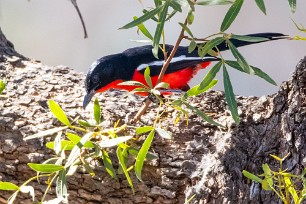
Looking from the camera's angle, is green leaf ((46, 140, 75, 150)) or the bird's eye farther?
the bird's eye

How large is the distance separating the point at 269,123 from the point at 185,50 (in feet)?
2.39

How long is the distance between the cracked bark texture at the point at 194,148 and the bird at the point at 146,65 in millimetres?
332

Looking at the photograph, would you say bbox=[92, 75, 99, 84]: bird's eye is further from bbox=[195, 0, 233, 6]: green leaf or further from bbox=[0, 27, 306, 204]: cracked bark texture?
bbox=[195, 0, 233, 6]: green leaf

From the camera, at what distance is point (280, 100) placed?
5.87ft

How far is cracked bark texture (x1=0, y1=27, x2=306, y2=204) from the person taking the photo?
1714 mm

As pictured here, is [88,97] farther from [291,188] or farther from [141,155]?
[291,188]

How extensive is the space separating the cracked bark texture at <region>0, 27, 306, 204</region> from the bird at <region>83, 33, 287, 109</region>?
332mm

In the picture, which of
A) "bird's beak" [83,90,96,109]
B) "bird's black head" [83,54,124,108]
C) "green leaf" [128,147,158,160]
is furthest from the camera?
"bird's black head" [83,54,124,108]

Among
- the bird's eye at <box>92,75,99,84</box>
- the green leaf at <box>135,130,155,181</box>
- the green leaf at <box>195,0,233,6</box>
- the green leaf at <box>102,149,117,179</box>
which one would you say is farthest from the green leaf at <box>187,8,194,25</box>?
the bird's eye at <box>92,75,99,84</box>

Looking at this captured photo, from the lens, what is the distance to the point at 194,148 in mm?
1827

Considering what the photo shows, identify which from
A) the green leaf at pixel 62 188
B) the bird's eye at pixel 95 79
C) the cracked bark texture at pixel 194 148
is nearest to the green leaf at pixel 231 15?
the cracked bark texture at pixel 194 148

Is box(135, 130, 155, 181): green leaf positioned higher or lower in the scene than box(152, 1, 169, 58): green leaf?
lower

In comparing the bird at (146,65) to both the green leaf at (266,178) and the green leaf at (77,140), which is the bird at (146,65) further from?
the green leaf at (266,178)

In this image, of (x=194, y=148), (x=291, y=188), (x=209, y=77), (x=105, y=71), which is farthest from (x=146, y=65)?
(x=291, y=188)
